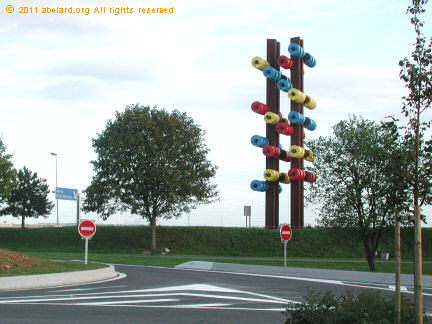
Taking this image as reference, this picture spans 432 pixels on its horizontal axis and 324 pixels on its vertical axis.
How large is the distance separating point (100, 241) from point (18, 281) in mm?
35616

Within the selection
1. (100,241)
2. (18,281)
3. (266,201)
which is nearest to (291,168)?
(266,201)

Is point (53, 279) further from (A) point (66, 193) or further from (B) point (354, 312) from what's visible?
(A) point (66, 193)

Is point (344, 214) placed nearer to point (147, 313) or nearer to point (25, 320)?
point (147, 313)

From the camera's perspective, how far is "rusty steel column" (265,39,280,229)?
139ft

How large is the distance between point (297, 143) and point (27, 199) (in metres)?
39.2

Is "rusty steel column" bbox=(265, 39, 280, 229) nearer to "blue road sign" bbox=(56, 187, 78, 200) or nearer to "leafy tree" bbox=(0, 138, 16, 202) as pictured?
"blue road sign" bbox=(56, 187, 78, 200)

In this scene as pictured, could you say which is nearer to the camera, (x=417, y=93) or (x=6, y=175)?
(x=417, y=93)

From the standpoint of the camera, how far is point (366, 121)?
1058 inches

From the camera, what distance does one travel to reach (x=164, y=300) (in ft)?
49.3

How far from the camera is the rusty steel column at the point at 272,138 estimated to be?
42.3m

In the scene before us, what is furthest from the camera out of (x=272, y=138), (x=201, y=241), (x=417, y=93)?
(x=201, y=241)

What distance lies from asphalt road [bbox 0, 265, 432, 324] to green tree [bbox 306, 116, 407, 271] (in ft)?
18.3

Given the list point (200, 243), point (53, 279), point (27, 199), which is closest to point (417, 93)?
point (53, 279)

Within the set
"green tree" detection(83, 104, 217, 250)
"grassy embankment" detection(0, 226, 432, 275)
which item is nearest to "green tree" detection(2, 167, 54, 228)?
"grassy embankment" detection(0, 226, 432, 275)
